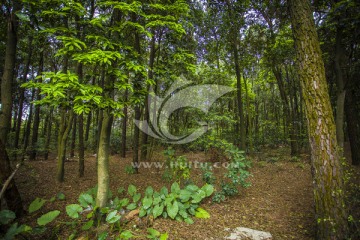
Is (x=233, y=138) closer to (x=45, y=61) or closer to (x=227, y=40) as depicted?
(x=227, y=40)

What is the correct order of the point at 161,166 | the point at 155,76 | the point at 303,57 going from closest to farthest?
the point at 303,57 → the point at 155,76 → the point at 161,166

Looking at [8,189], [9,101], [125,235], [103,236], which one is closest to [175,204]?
[125,235]

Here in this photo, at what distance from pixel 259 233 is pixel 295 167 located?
20.5 feet

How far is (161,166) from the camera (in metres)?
7.90

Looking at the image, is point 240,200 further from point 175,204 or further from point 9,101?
point 9,101

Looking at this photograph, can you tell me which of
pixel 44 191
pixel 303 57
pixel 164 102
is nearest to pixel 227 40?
pixel 164 102

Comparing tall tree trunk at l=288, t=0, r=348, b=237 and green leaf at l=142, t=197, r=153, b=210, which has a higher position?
tall tree trunk at l=288, t=0, r=348, b=237

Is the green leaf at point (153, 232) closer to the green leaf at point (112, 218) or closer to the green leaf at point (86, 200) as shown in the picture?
the green leaf at point (112, 218)

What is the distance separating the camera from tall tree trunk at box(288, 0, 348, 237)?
110 inches

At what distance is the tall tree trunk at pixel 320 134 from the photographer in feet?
9.15

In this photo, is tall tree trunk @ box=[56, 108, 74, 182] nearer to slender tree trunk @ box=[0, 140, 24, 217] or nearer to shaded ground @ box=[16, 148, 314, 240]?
shaded ground @ box=[16, 148, 314, 240]

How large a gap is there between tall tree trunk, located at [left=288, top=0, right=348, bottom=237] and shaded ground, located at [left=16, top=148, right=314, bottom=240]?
703 millimetres

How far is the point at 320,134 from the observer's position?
295 cm
